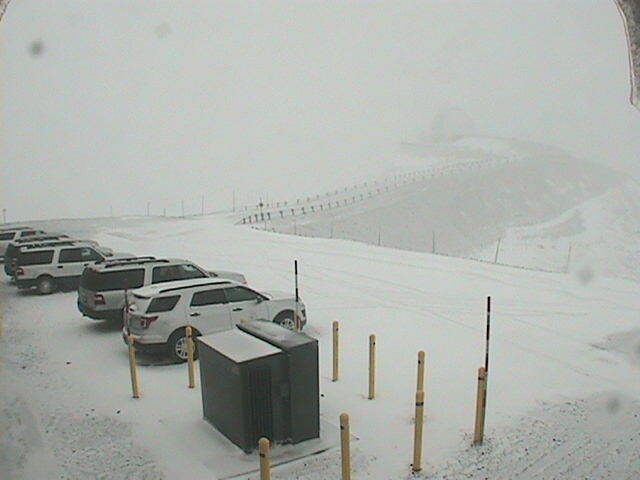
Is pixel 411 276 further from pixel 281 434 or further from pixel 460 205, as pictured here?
pixel 460 205

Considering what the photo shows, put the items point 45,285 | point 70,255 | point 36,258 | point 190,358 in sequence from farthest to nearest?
point 70,255, point 45,285, point 36,258, point 190,358

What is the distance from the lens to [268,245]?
25484 mm

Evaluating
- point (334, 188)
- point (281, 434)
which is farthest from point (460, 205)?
point (281, 434)

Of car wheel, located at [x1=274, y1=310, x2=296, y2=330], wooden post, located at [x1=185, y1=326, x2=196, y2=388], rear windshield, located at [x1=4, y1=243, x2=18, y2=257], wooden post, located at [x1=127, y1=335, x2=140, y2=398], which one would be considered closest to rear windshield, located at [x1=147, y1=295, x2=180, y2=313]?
wooden post, located at [x1=185, y1=326, x2=196, y2=388]

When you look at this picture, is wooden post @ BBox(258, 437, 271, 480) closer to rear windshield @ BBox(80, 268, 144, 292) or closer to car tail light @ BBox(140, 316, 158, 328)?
car tail light @ BBox(140, 316, 158, 328)

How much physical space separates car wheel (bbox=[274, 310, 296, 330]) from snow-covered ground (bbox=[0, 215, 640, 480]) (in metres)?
0.79

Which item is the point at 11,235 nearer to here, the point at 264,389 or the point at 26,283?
the point at 26,283

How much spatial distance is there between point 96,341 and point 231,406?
6.19m

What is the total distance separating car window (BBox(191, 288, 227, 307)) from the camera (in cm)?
1138

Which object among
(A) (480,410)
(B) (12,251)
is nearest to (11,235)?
(B) (12,251)

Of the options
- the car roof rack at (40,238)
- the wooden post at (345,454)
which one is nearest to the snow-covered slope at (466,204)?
the car roof rack at (40,238)

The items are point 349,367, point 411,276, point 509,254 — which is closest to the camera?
point 349,367

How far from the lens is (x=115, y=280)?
527 inches

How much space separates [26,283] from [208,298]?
327 inches
